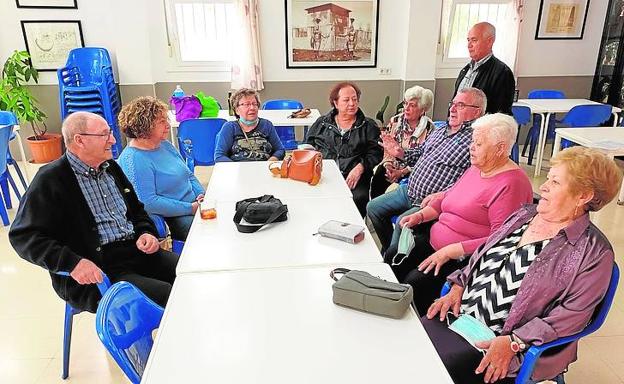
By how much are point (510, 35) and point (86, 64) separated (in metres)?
5.15

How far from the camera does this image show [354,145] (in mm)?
3219

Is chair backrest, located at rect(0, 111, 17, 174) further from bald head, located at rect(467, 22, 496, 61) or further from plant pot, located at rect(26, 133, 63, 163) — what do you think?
bald head, located at rect(467, 22, 496, 61)

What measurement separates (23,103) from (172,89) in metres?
1.61

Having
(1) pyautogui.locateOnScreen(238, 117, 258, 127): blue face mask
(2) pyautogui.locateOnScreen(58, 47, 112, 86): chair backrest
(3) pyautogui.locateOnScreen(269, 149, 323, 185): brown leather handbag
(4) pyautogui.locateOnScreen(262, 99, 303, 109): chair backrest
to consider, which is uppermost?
(2) pyautogui.locateOnScreen(58, 47, 112, 86): chair backrest

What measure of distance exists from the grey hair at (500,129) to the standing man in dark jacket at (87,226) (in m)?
1.57

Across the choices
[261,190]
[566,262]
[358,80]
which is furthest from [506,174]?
[358,80]

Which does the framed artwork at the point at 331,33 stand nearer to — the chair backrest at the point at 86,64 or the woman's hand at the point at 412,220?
the chair backrest at the point at 86,64

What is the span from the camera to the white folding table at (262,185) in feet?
7.98

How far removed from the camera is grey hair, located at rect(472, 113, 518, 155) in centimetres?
203

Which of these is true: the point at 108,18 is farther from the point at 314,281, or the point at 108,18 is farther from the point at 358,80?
the point at 314,281

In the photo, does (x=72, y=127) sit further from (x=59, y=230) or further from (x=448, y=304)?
(x=448, y=304)

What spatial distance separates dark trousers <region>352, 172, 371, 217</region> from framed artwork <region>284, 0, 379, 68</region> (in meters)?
2.96

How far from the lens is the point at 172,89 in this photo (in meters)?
5.71

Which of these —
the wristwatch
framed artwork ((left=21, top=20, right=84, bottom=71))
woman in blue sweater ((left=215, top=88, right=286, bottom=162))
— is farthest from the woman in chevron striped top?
framed artwork ((left=21, top=20, right=84, bottom=71))
